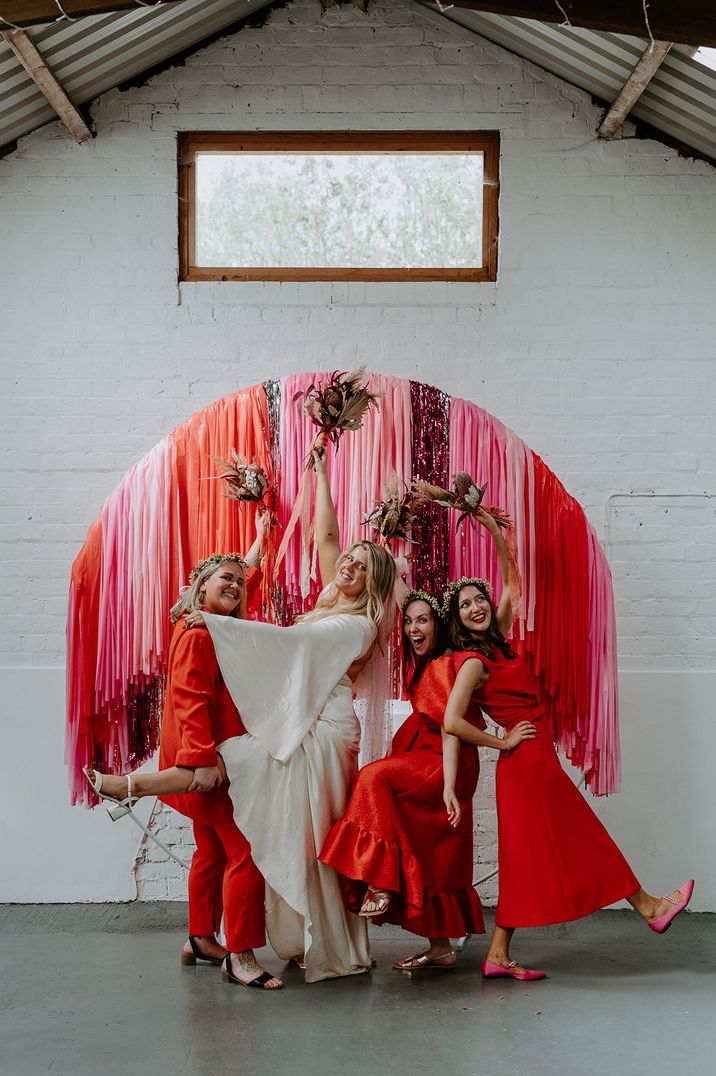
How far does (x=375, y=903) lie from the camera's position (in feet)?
10.5

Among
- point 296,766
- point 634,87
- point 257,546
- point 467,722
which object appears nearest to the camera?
point 296,766

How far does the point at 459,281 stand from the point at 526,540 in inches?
47.0

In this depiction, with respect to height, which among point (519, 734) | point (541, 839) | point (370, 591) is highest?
point (370, 591)

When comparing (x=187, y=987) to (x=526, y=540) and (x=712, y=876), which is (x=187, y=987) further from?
(x=712, y=876)

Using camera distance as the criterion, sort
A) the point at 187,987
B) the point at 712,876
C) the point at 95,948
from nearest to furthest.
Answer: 1. the point at 187,987
2. the point at 95,948
3. the point at 712,876

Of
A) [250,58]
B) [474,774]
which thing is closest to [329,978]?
[474,774]

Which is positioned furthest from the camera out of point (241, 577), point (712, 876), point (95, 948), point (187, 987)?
point (712, 876)

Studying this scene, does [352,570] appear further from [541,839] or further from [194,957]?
[194,957]

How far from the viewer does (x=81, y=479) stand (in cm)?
451

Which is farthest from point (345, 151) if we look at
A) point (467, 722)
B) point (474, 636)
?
point (467, 722)

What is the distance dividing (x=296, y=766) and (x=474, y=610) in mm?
737

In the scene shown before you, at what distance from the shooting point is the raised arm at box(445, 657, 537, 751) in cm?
339

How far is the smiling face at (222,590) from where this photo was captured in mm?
3432

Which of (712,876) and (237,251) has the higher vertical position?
(237,251)
